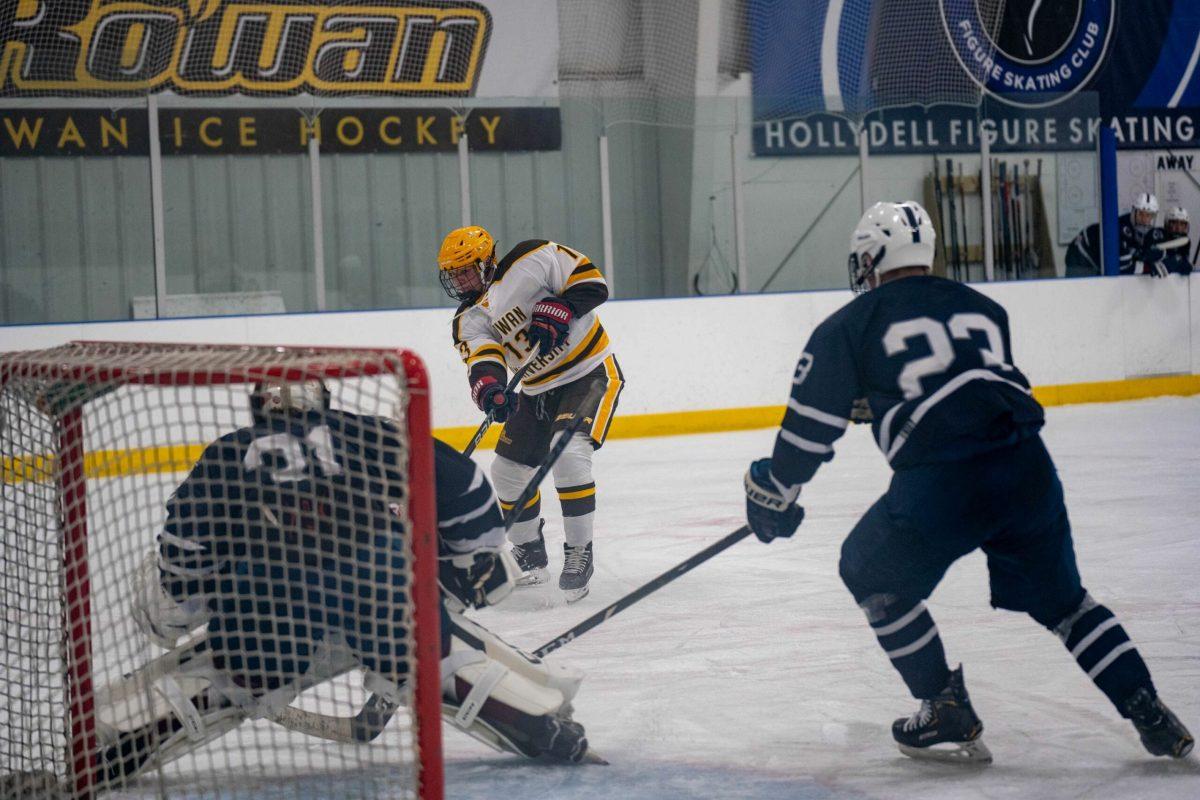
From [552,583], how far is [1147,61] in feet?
28.4

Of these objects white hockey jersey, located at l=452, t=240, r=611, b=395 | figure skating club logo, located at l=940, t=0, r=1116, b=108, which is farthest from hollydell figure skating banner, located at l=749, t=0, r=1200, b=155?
white hockey jersey, located at l=452, t=240, r=611, b=395

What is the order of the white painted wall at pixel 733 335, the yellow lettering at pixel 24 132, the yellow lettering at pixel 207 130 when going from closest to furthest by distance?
the white painted wall at pixel 733 335 → the yellow lettering at pixel 24 132 → the yellow lettering at pixel 207 130

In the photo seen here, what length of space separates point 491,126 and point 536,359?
4.68m

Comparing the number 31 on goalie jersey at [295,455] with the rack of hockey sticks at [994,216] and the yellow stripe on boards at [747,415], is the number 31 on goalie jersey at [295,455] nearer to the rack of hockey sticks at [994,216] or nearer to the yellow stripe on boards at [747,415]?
the yellow stripe on boards at [747,415]

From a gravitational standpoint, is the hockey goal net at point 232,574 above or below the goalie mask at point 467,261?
below

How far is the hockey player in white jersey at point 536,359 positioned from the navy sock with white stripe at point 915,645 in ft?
5.45

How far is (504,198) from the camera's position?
8.85 m

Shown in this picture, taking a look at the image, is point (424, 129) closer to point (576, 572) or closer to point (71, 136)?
point (71, 136)

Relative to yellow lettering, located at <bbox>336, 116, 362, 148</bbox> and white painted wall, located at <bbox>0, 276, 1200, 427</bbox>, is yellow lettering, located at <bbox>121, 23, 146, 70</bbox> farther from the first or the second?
white painted wall, located at <bbox>0, 276, 1200, 427</bbox>

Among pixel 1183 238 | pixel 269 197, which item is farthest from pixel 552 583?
pixel 1183 238

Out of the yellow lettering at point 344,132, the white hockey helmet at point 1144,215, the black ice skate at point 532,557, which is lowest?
the black ice skate at point 532,557

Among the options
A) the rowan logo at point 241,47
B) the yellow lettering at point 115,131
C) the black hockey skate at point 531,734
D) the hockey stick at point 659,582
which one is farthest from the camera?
the rowan logo at point 241,47

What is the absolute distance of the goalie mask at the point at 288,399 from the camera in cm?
200

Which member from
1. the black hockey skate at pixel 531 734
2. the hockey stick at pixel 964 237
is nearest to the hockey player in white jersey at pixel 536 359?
the black hockey skate at pixel 531 734
